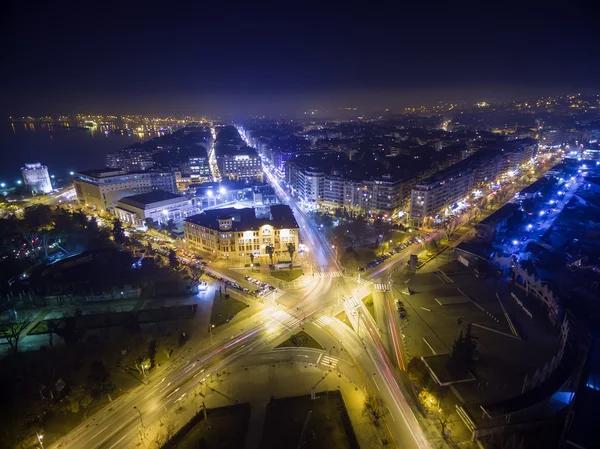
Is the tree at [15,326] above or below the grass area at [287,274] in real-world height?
above

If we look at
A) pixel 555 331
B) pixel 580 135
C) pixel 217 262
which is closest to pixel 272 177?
pixel 217 262

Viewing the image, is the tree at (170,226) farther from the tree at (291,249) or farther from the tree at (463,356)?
the tree at (463,356)

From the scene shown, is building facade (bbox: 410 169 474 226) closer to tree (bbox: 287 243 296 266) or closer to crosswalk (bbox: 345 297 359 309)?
tree (bbox: 287 243 296 266)

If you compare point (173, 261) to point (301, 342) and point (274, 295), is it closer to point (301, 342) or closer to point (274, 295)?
point (274, 295)

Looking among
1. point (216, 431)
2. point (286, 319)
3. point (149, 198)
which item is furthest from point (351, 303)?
point (149, 198)

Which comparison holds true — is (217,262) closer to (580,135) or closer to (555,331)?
(555,331)

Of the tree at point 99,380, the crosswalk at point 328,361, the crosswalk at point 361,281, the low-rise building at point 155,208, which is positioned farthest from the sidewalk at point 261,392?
the low-rise building at point 155,208

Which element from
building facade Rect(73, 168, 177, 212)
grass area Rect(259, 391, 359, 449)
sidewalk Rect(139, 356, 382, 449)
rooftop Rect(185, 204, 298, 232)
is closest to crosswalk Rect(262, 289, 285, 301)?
sidewalk Rect(139, 356, 382, 449)
